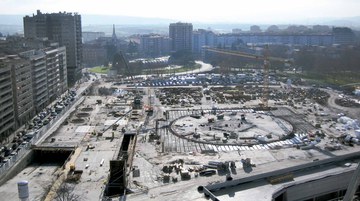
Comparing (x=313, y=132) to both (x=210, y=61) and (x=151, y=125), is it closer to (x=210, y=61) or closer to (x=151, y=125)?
(x=151, y=125)

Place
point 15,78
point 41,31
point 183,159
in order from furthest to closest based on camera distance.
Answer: point 41,31, point 15,78, point 183,159

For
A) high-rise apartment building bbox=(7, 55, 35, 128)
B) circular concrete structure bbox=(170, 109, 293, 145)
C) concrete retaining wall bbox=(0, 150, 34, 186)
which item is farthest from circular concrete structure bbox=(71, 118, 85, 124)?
circular concrete structure bbox=(170, 109, 293, 145)

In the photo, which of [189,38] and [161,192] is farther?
[189,38]

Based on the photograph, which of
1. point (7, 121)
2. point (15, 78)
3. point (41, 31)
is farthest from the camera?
point (41, 31)

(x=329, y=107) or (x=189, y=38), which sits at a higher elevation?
(x=189, y=38)

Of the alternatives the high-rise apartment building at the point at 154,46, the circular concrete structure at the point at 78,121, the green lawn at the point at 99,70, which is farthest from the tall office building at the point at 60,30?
the high-rise apartment building at the point at 154,46

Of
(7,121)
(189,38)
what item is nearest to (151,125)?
(7,121)

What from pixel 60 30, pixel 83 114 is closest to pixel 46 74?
pixel 83 114
